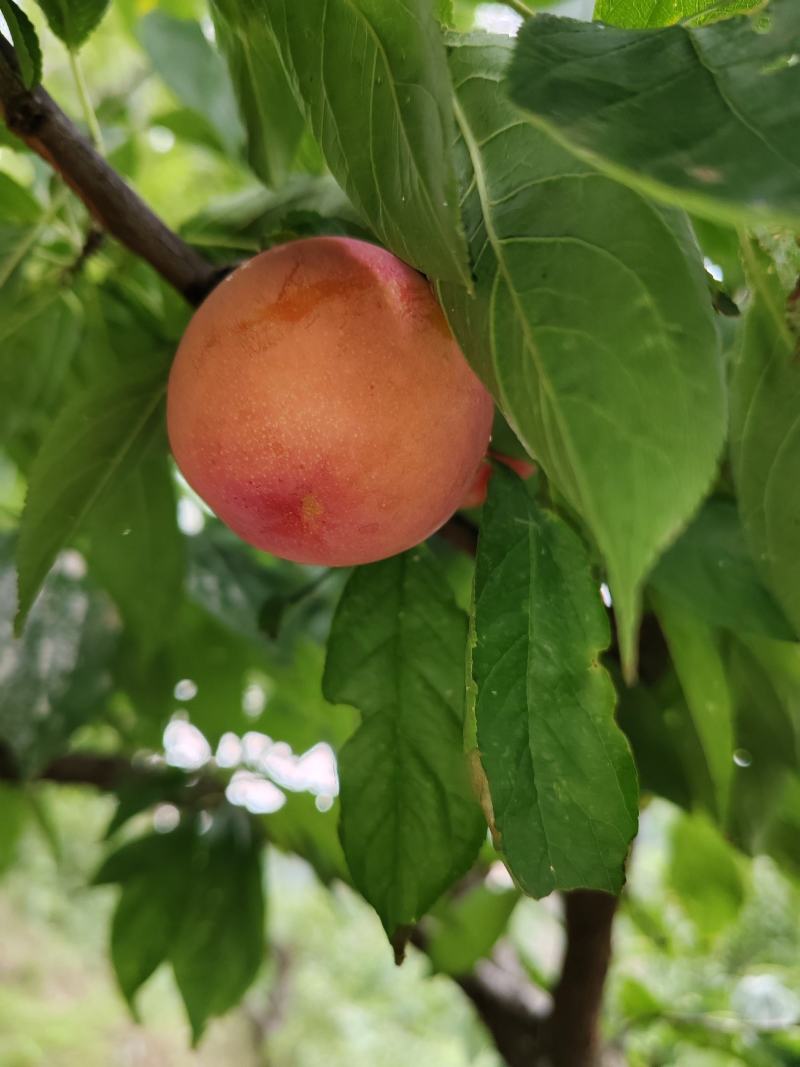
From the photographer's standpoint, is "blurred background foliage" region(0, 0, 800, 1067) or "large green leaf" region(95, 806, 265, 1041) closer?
"blurred background foliage" region(0, 0, 800, 1067)

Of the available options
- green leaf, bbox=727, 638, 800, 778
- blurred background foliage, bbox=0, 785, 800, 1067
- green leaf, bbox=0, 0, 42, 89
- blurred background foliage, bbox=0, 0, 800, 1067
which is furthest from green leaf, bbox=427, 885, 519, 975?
blurred background foliage, bbox=0, 785, 800, 1067

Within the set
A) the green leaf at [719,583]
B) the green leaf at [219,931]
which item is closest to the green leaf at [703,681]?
the green leaf at [719,583]

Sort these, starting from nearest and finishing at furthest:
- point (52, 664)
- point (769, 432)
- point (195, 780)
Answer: point (769, 432), point (52, 664), point (195, 780)

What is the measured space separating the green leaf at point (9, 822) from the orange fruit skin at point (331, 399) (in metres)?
0.73

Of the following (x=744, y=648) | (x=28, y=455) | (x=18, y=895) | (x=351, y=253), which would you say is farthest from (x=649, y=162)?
(x=18, y=895)

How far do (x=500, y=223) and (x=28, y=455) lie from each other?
49cm

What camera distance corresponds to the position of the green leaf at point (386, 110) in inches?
8.4

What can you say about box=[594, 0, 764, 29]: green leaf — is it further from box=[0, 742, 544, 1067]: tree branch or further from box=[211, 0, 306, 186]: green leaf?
box=[0, 742, 544, 1067]: tree branch

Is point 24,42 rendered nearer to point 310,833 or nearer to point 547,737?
point 547,737

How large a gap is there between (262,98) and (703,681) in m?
0.33

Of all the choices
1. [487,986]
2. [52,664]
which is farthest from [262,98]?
[487,986]

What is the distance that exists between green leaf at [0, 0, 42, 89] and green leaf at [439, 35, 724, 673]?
0.52 feet

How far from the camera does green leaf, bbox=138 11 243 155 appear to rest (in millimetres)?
629

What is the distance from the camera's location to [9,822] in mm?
922
